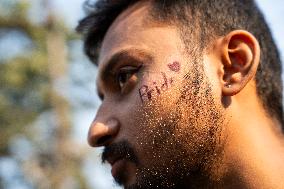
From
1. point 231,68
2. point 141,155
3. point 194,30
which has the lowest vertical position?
point 141,155

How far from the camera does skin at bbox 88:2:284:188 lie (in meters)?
2.41

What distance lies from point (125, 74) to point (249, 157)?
641mm

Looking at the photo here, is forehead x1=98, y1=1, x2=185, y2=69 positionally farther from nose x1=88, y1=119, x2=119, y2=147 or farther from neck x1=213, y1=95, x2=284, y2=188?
neck x1=213, y1=95, x2=284, y2=188

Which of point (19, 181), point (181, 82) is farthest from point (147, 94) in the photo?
point (19, 181)

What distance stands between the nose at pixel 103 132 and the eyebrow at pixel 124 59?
0.83 feet

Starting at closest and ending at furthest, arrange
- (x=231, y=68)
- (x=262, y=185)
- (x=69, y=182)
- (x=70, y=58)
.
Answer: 1. (x=262, y=185)
2. (x=231, y=68)
3. (x=69, y=182)
4. (x=70, y=58)

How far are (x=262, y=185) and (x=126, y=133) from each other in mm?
582

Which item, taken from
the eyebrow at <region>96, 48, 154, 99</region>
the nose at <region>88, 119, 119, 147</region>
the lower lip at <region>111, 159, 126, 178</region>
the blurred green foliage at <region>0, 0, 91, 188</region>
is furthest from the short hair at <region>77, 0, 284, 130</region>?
the blurred green foliage at <region>0, 0, 91, 188</region>

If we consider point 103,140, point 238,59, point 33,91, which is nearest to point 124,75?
point 103,140

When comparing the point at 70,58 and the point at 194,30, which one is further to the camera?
the point at 70,58

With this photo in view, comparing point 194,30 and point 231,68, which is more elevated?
point 194,30

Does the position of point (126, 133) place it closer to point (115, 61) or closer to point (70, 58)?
point (115, 61)

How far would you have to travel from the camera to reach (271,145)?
8.20ft

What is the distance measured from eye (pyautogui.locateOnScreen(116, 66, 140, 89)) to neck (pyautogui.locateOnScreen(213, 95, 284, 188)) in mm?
463
